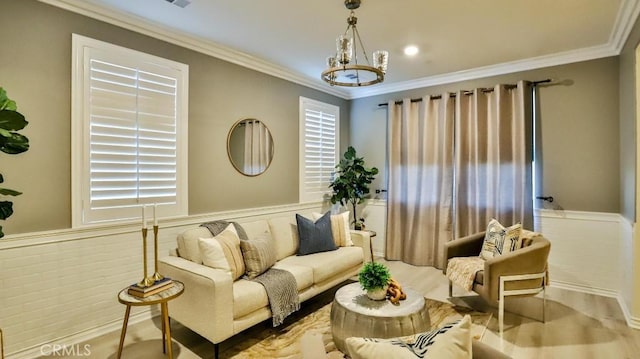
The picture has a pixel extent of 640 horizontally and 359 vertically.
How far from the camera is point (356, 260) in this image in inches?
149

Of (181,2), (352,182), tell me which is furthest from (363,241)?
(181,2)

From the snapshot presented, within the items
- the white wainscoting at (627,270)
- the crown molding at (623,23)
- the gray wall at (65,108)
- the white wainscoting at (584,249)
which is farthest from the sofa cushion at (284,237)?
the crown molding at (623,23)

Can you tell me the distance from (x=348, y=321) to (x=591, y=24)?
3443mm

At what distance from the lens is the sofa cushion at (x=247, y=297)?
2.46 metres

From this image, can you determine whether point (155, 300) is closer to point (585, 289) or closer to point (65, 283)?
point (65, 283)

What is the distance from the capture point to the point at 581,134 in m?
3.84

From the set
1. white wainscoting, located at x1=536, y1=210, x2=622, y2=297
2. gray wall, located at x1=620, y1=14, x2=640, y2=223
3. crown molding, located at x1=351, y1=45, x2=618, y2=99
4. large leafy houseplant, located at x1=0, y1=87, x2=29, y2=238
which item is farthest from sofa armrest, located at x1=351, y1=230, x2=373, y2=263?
large leafy houseplant, located at x1=0, y1=87, x2=29, y2=238

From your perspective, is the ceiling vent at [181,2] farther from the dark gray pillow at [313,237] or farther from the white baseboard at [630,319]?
the white baseboard at [630,319]

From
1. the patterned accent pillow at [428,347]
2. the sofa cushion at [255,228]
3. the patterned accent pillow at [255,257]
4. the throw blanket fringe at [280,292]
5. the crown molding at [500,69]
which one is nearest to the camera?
the patterned accent pillow at [428,347]

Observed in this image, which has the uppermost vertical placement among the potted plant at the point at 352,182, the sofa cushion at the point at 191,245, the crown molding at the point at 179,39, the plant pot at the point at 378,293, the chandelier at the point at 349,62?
the crown molding at the point at 179,39

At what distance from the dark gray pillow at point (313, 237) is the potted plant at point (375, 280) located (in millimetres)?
1225

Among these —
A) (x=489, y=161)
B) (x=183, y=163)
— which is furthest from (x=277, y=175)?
(x=489, y=161)

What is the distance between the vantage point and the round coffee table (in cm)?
220

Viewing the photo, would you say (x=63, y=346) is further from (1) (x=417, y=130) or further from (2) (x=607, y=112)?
(2) (x=607, y=112)
